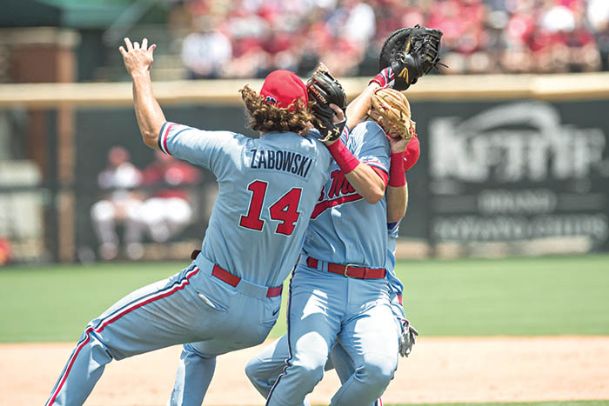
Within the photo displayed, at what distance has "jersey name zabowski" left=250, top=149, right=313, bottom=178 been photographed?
4.41 meters

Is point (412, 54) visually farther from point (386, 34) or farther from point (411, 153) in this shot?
→ point (386, 34)

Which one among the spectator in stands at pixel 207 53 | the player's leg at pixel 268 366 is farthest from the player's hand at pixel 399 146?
the spectator in stands at pixel 207 53

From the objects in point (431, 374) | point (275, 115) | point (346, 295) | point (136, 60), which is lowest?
point (431, 374)

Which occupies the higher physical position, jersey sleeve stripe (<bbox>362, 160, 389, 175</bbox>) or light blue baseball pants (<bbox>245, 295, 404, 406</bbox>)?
jersey sleeve stripe (<bbox>362, 160, 389, 175</bbox>)

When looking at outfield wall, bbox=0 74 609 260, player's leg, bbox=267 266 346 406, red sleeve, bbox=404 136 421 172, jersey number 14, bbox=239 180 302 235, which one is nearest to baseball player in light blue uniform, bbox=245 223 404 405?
player's leg, bbox=267 266 346 406

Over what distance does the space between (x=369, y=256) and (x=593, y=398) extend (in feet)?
7.15

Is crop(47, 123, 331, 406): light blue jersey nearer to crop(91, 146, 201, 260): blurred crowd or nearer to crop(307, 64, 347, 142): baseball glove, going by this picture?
crop(307, 64, 347, 142): baseball glove

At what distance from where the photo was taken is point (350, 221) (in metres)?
4.68

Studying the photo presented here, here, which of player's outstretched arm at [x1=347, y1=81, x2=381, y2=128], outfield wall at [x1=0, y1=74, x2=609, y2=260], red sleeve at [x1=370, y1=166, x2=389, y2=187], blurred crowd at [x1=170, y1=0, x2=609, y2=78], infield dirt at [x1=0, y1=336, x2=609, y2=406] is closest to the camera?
red sleeve at [x1=370, y1=166, x2=389, y2=187]

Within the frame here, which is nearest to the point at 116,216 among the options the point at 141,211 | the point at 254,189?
the point at 141,211

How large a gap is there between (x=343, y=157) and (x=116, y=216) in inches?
433

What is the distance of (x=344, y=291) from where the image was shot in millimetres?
4637

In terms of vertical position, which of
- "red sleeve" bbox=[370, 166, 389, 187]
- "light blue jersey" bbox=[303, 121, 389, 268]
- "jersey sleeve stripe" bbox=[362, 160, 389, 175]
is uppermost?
"jersey sleeve stripe" bbox=[362, 160, 389, 175]

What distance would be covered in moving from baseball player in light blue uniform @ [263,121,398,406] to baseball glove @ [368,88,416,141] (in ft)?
0.31
